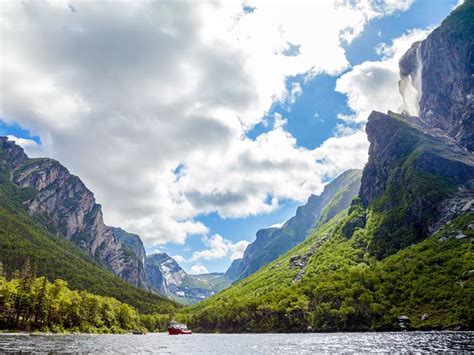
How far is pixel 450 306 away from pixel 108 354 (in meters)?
167

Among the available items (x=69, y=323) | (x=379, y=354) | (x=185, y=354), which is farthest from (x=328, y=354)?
(x=69, y=323)

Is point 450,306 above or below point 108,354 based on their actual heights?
above

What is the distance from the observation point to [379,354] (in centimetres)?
6938

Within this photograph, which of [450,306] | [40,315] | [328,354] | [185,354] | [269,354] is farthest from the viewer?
[450,306]

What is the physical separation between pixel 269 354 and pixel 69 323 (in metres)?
144

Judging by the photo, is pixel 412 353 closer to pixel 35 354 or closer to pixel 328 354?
pixel 328 354

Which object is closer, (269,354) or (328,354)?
(328,354)

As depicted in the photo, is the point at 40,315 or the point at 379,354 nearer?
the point at 379,354

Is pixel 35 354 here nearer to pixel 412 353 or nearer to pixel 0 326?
pixel 412 353

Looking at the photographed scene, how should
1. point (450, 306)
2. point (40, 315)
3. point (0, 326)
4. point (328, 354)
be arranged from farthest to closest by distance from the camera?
point (450, 306), point (40, 315), point (0, 326), point (328, 354)

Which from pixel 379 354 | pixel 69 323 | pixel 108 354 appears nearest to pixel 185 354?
pixel 108 354

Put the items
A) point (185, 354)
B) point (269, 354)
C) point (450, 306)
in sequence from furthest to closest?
point (450, 306)
point (185, 354)
point (269, 354)

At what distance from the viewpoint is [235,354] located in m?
81.4

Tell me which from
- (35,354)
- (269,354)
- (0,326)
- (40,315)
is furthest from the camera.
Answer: (40,315)
